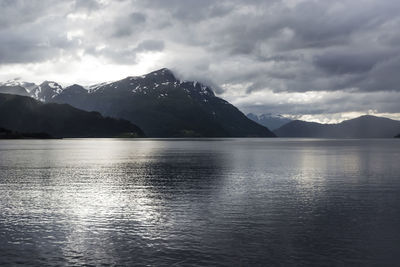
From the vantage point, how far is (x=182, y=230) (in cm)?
4406

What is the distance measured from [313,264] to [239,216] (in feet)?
61.4

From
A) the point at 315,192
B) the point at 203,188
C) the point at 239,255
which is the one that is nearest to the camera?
the point at 239,255

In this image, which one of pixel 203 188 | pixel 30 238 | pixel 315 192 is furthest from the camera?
pixel 203 188

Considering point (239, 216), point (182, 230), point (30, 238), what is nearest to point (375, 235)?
point (239, 216)

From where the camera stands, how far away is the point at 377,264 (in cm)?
3325

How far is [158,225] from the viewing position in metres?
46.7

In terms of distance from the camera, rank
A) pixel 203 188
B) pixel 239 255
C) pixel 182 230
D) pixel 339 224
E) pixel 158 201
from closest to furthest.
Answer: pixel 239 255, pixel 182 230, pixel 339 224, pixel 158 201, pixel 203 188

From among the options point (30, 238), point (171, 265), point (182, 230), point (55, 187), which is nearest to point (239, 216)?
point (182, 230)

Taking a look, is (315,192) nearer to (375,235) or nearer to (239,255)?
(375,235)

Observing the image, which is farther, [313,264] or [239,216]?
[239,216]

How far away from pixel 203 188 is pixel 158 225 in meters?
31.8

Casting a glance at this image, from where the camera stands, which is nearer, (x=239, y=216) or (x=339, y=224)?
(x=339, y=224)

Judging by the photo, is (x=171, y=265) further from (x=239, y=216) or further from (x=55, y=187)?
(x=55, y=187)

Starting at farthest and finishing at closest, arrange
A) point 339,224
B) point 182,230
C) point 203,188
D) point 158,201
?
1. point 203,188
2. point 158,201
3. point 339,224
4. point 182,230
